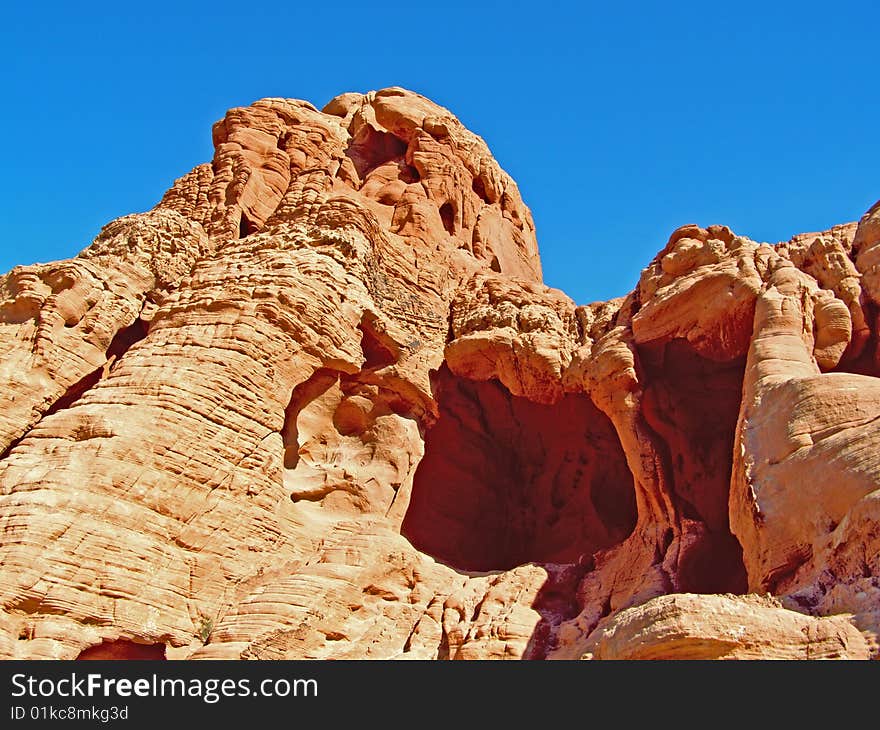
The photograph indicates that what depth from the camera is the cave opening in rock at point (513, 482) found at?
64.7ft

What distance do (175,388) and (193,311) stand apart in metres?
2.12

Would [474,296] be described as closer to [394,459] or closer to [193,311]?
[394,459]

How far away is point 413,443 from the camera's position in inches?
717

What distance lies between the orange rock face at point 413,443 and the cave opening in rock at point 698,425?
0.05 m

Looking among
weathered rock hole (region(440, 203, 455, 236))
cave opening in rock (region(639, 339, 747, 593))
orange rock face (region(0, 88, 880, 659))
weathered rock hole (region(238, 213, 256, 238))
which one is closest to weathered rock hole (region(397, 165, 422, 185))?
weathered rock hole (region(440, 203, 455, 236))

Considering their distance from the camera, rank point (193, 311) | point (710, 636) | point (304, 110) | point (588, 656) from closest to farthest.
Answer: point (710, 636) → point (588, 656) → point (193, 311) → point (304, 110)

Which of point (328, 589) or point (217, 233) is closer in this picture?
point (328, 589)

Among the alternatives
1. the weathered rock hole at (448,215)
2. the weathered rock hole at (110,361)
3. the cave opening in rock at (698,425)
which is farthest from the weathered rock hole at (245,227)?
the cave opening in rock at (698,425)

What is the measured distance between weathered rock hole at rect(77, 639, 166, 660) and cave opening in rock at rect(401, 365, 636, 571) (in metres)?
6.95

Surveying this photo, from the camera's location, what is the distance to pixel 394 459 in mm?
17766

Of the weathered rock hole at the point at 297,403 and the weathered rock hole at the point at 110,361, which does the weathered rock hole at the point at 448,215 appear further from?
the weathered rock hole at the point at 110,361

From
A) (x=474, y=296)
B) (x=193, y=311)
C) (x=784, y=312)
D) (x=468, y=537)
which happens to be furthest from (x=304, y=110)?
(x=784, y=312)

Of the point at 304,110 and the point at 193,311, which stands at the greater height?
the point at 304,110

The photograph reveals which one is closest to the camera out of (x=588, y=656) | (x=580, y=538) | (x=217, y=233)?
(x=588, y=656)
